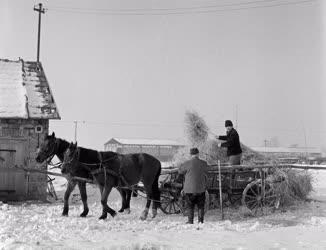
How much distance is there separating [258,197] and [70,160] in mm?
5012

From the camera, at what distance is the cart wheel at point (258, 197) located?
Result: 1129 centimetres

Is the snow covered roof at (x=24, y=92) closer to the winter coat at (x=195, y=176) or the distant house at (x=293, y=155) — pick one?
the winter coat at (x=195, y=176)

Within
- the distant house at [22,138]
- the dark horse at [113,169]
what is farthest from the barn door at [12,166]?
the dark horse at [113,169]

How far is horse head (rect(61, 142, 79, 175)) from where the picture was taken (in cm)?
1051

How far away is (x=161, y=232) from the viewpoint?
8.24 m

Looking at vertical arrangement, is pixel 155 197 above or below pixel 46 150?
below

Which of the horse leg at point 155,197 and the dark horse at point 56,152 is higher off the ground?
the dark horse at point 56,152

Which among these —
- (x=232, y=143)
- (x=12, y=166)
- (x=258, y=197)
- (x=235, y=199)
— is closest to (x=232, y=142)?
(x=232, y=143)

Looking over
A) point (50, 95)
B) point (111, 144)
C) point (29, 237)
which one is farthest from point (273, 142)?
point (29, 237)

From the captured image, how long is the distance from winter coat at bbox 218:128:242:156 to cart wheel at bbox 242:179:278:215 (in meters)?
1.03

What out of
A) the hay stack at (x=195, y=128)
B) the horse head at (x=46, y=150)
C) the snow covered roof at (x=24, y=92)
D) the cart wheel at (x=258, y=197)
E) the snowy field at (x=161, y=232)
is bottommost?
the snowy field at (x=161, y=232)

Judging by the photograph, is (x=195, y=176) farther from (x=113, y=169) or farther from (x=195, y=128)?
(x=195, y=128)

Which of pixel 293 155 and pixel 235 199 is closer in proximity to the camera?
pixel 235 199

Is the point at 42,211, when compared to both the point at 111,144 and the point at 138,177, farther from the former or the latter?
the point at 111,144
